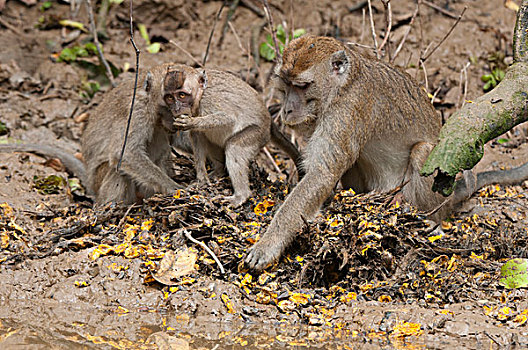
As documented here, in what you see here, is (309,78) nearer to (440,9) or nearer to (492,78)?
(492,78)

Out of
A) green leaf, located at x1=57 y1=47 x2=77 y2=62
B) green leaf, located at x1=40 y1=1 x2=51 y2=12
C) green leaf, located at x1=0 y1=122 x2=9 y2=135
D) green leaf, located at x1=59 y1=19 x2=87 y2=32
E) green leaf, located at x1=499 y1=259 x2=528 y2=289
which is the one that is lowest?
green leaf, located at x1=0 y1=122 x2=9 y2=135

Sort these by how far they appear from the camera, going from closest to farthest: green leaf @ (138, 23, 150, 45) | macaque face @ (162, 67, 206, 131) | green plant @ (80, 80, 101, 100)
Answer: macaque face @ (162, 67, 206, 131) → green plant @ (80, 80, 101, 100) → green leaf @ (138, 23, 150, 45)

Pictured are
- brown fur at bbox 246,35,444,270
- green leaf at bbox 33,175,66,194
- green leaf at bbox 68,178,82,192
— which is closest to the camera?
brown fur at bbox 246,35,444,270

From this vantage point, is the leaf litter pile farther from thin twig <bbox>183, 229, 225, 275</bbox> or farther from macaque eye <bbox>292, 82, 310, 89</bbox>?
macaque eye <bbox>292, 82, 310, 89</bbox>

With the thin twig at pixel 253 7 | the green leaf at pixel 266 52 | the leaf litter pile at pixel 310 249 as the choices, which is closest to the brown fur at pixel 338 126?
the leaf litter pile at pixel 310 249

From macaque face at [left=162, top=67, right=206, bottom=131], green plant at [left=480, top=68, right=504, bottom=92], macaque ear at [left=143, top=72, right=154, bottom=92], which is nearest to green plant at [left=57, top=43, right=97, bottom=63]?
macaque ear at [left=143, top=72, right=154, bottom=92]

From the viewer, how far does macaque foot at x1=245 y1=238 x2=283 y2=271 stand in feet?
19.0

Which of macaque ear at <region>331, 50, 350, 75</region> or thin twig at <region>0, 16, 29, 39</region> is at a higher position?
macaque ear at <region>331, 50, 350, 75</region>

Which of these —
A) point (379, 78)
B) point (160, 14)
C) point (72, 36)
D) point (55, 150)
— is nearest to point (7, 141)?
point (55, 150)

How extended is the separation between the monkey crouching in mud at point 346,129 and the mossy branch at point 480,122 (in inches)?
27.3

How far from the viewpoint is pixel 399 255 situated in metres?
6.00

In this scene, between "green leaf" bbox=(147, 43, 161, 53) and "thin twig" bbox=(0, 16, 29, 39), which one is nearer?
"thin twig" bbox=(0, 16, 29, 39)

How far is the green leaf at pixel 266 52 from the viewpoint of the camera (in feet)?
33.7

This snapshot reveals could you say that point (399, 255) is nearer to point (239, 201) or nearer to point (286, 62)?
point (239, 201)
